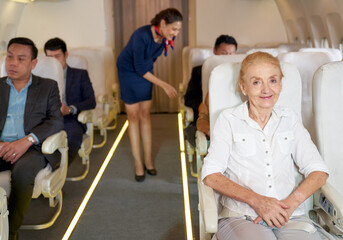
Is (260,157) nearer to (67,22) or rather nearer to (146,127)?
(146,127)

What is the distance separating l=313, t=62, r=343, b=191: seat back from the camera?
2.22m

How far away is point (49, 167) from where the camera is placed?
307 centimetres

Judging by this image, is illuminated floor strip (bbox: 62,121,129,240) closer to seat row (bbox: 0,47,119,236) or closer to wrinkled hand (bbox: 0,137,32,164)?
seat row (bbox: 0,47,119,236)

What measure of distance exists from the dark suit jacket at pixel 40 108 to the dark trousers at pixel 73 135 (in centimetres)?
62

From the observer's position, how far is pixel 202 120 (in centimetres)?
326

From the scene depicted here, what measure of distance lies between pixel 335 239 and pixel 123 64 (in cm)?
275

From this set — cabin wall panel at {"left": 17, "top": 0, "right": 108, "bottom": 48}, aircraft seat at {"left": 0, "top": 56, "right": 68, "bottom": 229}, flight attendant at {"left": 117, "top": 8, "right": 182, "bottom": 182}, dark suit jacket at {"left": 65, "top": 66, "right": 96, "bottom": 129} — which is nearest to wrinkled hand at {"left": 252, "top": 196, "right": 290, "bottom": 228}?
aircraft seat at {"left": 0, "top": 56, "right": 68, "bottom": 229}

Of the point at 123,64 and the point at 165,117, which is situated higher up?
the point at 123,64

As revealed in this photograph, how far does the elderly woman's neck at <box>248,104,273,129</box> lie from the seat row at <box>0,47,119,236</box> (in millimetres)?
1288

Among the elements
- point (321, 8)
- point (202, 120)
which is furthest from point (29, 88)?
point (321, 8)

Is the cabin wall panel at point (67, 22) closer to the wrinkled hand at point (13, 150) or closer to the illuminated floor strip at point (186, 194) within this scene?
the illuminated floor strip at point (186, 194)

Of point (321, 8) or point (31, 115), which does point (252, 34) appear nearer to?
point (321, 8)

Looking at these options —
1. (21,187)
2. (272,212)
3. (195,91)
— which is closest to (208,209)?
(272,212)

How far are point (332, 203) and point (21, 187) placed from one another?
1.88m
